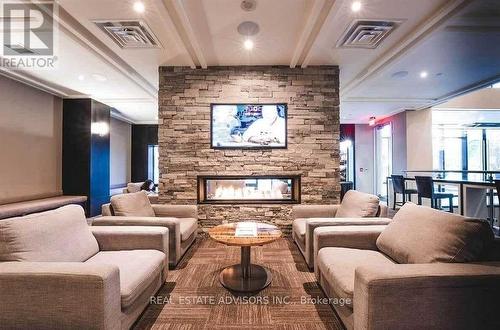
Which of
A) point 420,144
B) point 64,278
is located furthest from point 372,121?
point 64,278

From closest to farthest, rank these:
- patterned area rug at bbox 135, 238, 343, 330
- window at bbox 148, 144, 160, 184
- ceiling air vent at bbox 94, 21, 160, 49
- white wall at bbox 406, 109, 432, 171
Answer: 1. patterned area rug at bbox 135, 238, 343, 330
2. ceiling air vent at bbox 94, 21, 160, 49
3. white wall at bbox 406, 109, 432, 171
4. window at bbox 148, 144, 160, 184

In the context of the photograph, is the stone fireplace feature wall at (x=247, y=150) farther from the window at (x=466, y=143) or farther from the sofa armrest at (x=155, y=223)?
the window at (x=466, y=143)

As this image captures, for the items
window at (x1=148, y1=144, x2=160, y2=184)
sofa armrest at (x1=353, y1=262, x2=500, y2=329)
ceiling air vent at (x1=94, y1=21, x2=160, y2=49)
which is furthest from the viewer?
window at (x1=148, y1=144, x2=160, y2=184)

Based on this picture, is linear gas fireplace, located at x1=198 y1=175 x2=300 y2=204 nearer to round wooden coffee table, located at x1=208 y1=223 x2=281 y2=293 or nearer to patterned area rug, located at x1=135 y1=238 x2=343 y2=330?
patterned area rug, located at x1=135 y1=238 x2=343 y2=330

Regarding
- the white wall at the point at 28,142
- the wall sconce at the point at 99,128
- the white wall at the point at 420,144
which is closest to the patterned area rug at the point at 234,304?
the white wall at the point at 28,142

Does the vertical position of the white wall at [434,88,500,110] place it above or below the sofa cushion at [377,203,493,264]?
above

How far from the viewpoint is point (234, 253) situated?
3457 millimetres

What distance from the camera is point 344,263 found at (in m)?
1.98

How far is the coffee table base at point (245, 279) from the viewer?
2.43 metres

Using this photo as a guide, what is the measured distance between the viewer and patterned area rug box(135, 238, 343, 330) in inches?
76.4

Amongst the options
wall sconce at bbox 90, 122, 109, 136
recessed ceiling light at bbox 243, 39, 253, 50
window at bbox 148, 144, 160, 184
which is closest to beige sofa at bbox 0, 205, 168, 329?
recessed ceiling light at bbox 243, 39, 253, 50

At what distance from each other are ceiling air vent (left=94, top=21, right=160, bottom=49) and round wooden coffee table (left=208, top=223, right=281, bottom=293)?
242 centimetres

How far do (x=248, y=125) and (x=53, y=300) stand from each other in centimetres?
335

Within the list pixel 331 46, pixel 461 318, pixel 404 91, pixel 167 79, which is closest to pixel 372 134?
pixel 404 91
